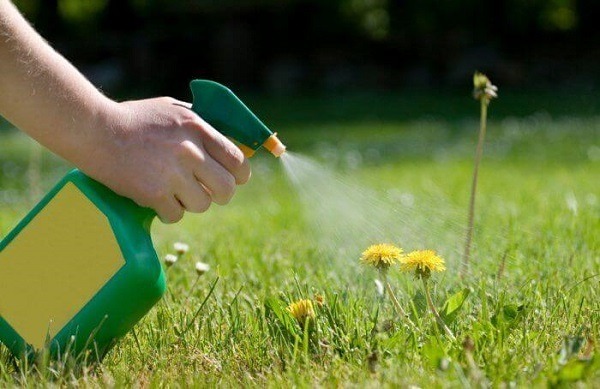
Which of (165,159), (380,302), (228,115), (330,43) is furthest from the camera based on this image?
(330,43)

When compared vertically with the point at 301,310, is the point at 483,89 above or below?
above

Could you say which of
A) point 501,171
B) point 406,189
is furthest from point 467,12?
point 406,189

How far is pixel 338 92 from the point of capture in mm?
11523

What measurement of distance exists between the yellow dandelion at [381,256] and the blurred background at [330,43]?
972 cm

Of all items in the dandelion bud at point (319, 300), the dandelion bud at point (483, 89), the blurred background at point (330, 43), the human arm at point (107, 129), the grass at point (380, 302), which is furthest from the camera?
the blurred background at point (330, 43)

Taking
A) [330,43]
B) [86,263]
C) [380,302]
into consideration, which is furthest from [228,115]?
[330,43]

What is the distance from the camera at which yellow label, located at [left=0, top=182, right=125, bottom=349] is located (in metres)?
1.56

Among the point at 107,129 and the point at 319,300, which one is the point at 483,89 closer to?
the point at 319,300

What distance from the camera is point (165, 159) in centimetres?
149

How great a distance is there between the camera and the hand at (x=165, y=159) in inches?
58.7

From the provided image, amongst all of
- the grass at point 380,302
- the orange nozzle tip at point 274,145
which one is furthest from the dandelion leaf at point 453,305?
the orange nozzle tip at point 274,145

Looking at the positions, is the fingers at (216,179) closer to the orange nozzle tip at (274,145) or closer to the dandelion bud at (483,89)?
the orange nozzle tip at (274,145)

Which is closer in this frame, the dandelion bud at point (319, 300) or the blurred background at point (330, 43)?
the dandelion bud at point (319, 300)

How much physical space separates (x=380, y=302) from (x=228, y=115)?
1.55 feet
